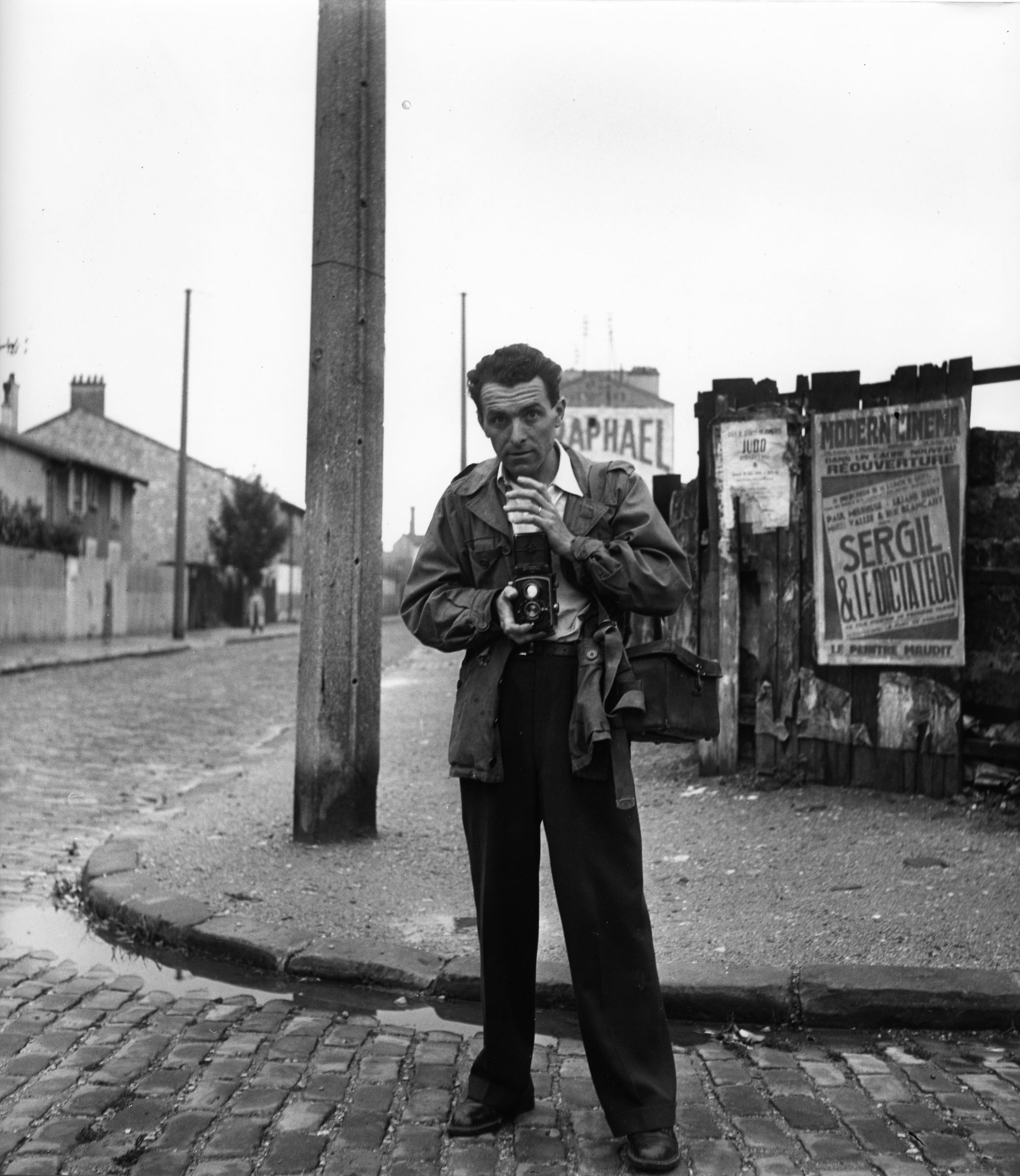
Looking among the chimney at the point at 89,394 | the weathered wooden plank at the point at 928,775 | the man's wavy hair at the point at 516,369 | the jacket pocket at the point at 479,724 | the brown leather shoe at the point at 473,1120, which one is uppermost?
the chimney at the point at 89,394

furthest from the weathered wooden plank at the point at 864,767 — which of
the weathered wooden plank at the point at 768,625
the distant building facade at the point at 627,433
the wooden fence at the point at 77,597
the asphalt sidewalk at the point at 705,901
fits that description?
the wooden fence at the point at 77,597

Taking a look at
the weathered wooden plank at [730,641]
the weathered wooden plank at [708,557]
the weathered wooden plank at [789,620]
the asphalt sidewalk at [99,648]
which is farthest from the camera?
the asphalt sidewalk at [99,648]

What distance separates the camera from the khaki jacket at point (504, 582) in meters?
3.23

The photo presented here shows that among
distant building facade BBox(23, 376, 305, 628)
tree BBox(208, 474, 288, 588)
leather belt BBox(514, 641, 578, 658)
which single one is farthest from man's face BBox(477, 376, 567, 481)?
distant building facade BBox(23, 376, 305, 628)

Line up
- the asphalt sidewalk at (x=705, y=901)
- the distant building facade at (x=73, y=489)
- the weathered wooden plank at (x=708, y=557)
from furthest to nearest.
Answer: the distant building facade at (x=73, y=489) < the weathered wooden plank at (x=708, y=557) < the asphalt sidewalk at (x=705, y=901)

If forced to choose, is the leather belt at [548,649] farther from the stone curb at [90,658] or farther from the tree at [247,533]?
the tree at [247,533]

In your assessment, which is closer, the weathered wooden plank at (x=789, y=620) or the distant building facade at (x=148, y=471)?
the weathered wooden plank at (x=789, y=620)

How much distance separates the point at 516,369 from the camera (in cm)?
332

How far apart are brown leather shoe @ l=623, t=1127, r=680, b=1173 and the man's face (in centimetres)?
169

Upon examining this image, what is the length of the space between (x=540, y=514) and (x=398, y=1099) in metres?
1.75

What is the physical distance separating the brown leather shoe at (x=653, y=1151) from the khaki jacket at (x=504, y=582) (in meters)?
0.90

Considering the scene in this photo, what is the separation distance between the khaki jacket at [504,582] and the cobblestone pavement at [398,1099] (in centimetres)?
101

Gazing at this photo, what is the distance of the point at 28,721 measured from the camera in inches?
548

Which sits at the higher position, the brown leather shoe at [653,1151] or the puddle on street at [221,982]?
the brown leather shoe at [653,1151]
